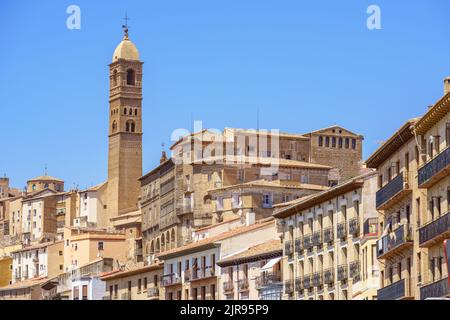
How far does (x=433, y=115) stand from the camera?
53.3 m

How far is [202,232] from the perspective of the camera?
115m

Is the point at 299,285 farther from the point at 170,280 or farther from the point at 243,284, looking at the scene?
the point at 170,280

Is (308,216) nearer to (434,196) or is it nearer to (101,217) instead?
(434,196)

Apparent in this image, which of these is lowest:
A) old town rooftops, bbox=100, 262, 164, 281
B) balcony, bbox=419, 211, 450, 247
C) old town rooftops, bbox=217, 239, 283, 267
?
balcony, bbox=419, 211, 450, 247

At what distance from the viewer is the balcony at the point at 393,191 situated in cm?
5850

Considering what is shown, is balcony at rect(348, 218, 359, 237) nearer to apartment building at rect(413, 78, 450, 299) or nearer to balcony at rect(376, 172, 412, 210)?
balcony at rect(376, 172, 412, 210)

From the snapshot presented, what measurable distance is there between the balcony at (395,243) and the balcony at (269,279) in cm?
1723

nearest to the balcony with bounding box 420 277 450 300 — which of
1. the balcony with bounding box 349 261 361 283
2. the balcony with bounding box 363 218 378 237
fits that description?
the balcony with bounding box 363 218 378 237

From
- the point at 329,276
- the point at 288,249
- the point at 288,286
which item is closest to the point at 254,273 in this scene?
the point at 288,249

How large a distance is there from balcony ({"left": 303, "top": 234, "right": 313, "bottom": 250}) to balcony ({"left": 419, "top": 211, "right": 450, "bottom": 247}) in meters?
21.1

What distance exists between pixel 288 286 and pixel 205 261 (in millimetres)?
17130

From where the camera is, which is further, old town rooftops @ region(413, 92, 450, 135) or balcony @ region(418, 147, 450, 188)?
old town rooftops @ region(413, 92, 450, 135)

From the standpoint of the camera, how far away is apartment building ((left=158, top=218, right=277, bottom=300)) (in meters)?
91.9

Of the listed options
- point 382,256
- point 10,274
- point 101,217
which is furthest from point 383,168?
point 101,217
